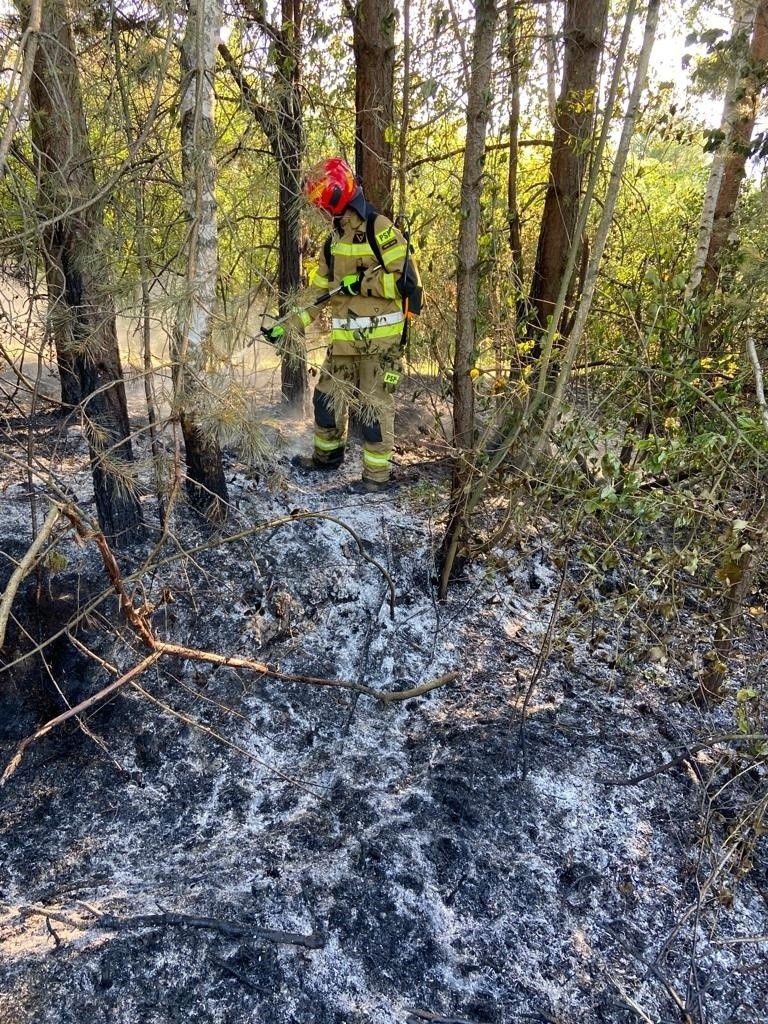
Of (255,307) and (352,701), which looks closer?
(352,701)

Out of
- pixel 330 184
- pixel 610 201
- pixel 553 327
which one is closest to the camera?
pixel 610 201

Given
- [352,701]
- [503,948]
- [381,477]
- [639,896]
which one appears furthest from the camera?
[381,477]

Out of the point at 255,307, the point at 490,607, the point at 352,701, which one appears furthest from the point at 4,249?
the point at 490,607

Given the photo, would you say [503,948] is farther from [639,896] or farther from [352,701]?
[352,701]

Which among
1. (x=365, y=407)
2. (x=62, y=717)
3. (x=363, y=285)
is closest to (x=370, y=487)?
(x=365, y=407)

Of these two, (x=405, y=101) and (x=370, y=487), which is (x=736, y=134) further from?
(x=370, y=487)

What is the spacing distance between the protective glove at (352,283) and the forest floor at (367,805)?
1.41m

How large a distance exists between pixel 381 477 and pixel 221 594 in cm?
156

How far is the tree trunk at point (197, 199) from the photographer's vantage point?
2.75 metres

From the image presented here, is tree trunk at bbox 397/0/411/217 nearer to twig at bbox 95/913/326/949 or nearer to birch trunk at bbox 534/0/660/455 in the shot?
birch trunk at bbox 534/0/660/455

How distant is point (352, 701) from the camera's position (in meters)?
3.54

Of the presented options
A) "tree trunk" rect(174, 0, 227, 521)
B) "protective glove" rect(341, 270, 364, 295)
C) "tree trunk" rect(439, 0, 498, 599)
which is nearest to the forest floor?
"tree trunk" rect(439, 0, 498, 599)

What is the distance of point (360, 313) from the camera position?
15.1 feet

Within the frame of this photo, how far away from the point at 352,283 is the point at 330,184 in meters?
0.62
